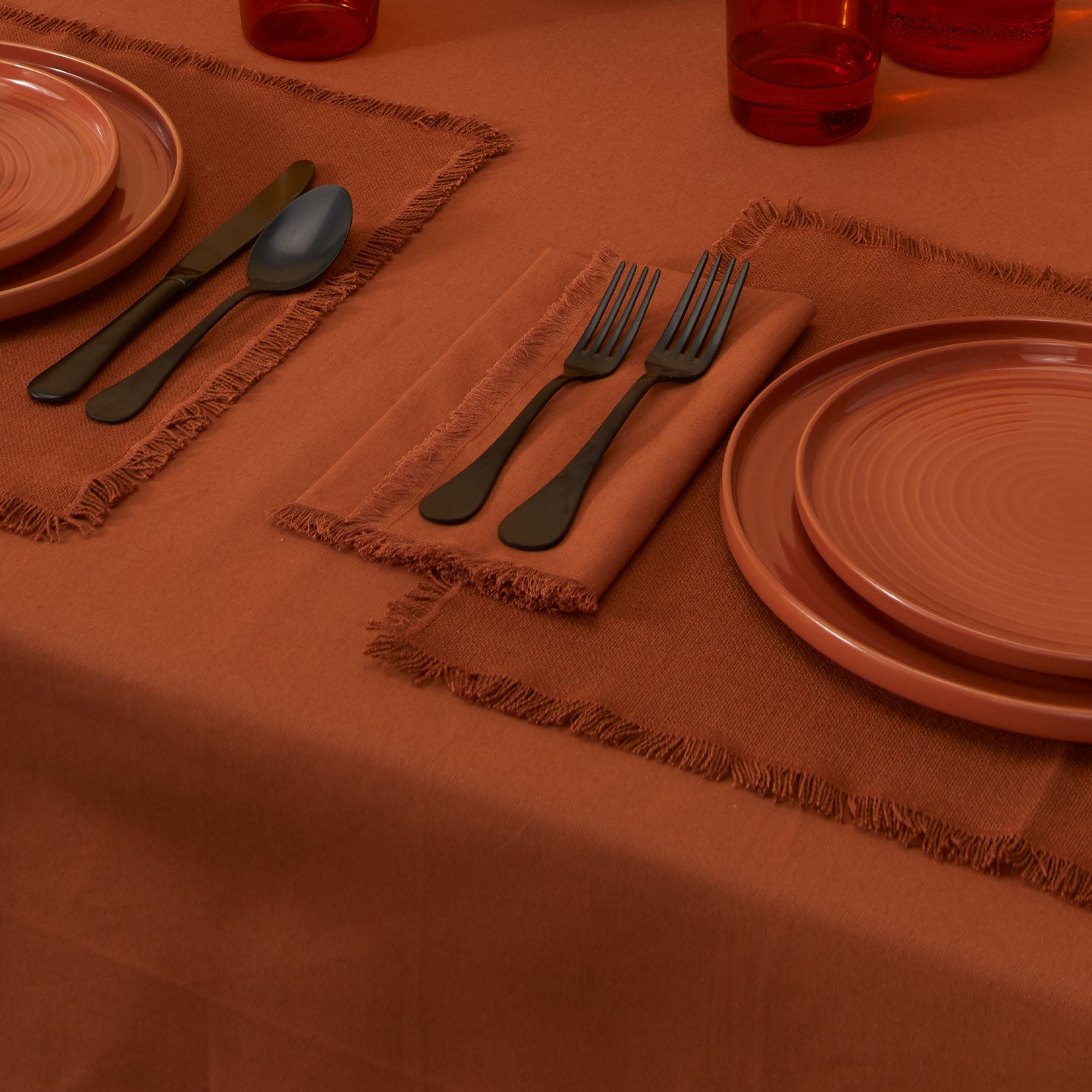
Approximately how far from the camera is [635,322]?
2.19 ft

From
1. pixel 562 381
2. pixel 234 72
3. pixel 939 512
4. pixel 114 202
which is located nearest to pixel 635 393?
pixel 562 381

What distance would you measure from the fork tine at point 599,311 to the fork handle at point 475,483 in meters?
0.06

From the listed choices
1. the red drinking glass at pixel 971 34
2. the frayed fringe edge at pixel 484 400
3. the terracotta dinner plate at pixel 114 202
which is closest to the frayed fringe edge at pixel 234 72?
the terracotta dinner plate at pixel 114 202

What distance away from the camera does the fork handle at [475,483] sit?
0.56 m

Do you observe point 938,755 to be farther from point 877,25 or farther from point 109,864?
point 877,25

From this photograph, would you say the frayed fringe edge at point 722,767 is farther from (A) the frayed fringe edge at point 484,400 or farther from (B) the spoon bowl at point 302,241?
(B) the spoon bowl at point 302,241

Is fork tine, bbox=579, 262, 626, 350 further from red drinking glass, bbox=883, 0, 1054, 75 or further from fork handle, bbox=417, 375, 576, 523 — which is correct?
red drinking glass, bbox=883, 0, 1054, 75

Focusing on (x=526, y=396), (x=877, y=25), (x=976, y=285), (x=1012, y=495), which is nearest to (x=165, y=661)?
(x=526, y=396)

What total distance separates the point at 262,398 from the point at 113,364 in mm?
84

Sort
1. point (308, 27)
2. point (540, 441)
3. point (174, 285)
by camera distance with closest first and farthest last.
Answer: point (540, 441) → point (174, 285) → point (308, 27)

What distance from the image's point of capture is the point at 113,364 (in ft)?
2.19

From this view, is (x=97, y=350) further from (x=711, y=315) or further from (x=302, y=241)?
(x=711, y=315)

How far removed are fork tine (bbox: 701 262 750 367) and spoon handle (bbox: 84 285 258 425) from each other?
0.87ft

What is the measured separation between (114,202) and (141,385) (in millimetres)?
182
